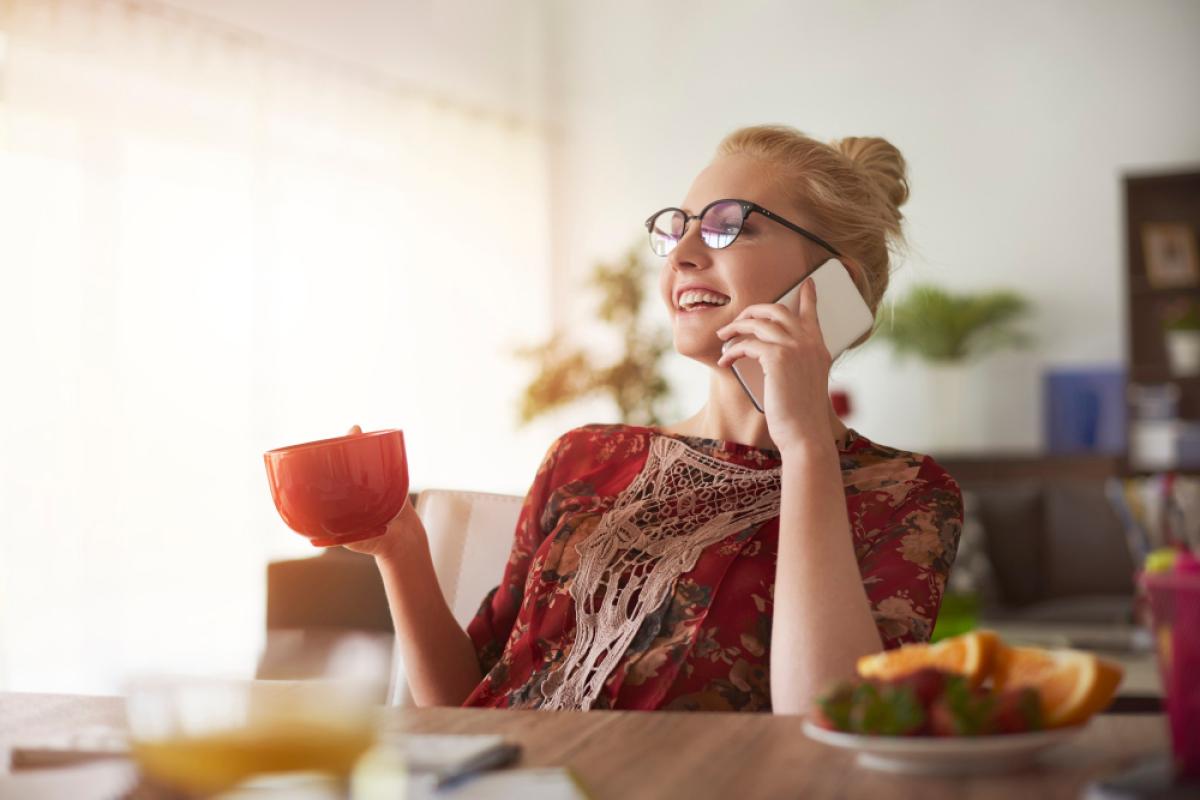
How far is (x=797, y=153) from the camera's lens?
1.58 meters

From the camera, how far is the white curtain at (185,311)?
3646 mm

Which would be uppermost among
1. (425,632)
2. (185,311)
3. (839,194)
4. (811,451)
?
(185,311)

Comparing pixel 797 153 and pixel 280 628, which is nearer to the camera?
pixel 797 153

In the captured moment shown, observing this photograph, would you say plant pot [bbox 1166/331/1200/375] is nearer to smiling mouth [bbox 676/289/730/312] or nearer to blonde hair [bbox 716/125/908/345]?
blonde hair [bbox 716/125/908/345]

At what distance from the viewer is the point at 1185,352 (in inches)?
197

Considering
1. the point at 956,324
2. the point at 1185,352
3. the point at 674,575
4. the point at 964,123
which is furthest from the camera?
the point at 964,123

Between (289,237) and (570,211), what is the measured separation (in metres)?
2.14

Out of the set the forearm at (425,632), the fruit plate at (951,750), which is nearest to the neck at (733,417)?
the forearm at (425,632)

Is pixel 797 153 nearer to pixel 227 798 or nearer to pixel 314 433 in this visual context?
pixel 227 798

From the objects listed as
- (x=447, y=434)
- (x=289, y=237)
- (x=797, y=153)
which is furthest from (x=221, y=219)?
(x=797, y=153)

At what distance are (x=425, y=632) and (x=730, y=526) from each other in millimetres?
383

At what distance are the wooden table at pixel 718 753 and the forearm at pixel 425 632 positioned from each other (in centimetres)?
44

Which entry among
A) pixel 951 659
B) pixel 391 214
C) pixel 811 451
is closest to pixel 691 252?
pixel 811 451

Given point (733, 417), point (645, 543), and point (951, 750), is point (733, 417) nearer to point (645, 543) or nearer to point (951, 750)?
point (645, 543)
